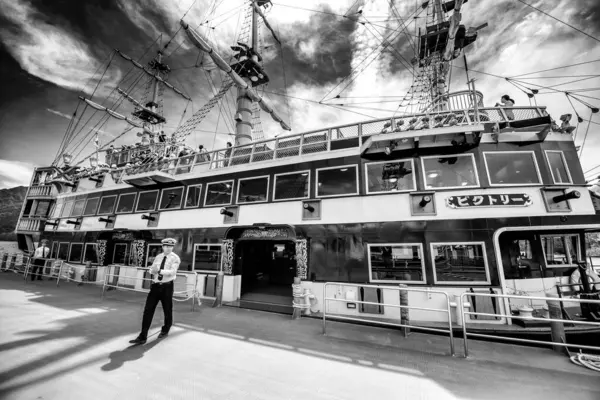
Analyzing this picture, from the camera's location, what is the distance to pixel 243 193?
10984 millimetres

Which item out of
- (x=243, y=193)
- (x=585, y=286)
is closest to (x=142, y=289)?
(x=243, y=193)

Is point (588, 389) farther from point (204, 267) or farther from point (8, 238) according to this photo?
point (8, 238)

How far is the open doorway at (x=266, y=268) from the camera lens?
34.6 ft

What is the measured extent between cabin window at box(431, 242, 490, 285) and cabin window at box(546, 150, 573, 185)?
3545 mm

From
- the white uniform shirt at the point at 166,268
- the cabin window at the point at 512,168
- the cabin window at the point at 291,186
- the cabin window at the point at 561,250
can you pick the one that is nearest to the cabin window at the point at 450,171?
the cabin window at the point at 512,168

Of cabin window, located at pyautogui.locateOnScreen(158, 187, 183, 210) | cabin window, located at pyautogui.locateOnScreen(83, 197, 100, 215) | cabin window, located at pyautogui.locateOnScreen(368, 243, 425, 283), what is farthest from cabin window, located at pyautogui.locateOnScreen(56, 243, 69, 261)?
cabin window, located at pyautogui.locateOnScreen(368, 243, 425, 283)

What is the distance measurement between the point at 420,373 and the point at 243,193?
362 inches

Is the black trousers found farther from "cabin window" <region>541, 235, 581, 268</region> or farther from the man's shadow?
"cabin window" <region>541, 235, 581, 268</region>

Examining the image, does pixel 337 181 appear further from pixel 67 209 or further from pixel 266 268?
pixel 67 209

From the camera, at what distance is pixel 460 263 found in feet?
23.9

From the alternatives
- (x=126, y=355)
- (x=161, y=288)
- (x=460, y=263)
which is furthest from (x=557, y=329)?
(x=126, y=355)

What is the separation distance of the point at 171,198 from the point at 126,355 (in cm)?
972

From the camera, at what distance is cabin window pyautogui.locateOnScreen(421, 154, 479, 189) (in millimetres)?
7734

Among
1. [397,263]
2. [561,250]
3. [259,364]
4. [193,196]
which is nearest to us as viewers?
[259,364]
